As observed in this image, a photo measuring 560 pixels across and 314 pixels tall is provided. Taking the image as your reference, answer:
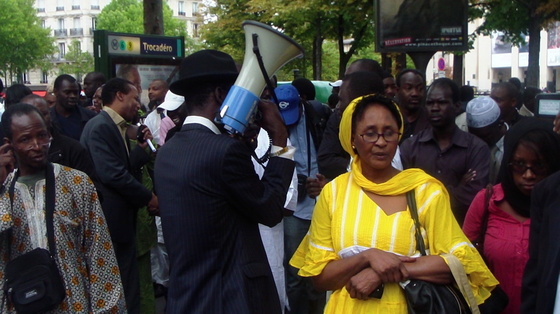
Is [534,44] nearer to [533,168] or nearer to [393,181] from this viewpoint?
[533,168]

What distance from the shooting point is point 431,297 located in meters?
2.95

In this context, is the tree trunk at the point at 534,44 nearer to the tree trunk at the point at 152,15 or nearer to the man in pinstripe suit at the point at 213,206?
the tree trunk at the point at 152,15

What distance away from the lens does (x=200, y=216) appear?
3.07 metres

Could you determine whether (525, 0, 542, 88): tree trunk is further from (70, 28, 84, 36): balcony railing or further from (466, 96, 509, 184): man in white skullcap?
(70, 28, 84, 36): balcony railing

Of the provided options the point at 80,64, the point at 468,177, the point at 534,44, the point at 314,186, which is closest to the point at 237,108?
→ the point at 314,186

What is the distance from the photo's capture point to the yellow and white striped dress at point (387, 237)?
3.05 m

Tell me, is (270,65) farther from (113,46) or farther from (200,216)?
(113,46)

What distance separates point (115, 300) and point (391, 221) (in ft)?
5.68

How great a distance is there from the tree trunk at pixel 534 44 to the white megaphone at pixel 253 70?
14.4 meters

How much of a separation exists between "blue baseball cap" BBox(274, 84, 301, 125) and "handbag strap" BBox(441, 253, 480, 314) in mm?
2811

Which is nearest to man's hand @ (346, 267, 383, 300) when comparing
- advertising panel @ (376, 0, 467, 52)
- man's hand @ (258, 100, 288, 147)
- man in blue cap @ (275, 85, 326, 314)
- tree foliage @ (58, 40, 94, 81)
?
man's hand @ (258, 100, 288, 147)

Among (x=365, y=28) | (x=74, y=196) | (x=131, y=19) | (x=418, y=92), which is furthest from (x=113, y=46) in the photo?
(x=131, y=19)

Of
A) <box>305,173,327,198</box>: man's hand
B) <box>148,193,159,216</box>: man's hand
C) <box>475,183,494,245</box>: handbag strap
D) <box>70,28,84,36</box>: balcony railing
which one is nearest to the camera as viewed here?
<box>475,183,494,245</box>: handbag strap

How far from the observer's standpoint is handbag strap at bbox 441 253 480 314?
2.96 meters
